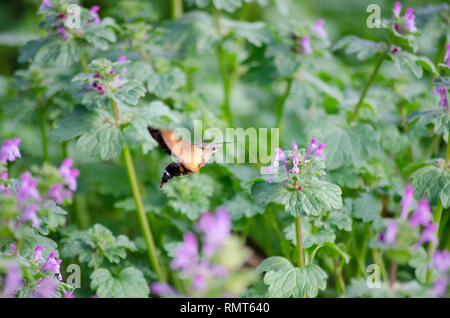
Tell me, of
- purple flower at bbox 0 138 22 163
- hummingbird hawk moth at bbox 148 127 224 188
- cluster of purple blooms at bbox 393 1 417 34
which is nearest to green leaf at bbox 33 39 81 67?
purple flower at bbox 0 138 22 163

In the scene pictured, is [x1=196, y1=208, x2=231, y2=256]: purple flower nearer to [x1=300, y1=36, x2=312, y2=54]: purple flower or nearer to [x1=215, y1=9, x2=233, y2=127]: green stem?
[x1=300, y1=36, x2=312, y2=54]: purple flower

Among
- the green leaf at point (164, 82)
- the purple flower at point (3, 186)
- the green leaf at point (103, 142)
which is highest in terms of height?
the green leaf at point (164, 82)

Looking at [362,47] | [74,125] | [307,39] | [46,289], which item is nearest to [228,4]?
[307,39]

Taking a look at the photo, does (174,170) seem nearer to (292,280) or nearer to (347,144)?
(292,280)

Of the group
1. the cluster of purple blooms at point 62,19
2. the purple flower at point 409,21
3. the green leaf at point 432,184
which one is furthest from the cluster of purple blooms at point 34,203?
the purple flower at point 409,21

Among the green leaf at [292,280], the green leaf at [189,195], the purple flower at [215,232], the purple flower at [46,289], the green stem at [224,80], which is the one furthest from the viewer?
the green stem at [224,80]

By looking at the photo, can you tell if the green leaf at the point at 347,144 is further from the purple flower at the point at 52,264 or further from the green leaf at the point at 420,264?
the purple flower at the point at 52,264
